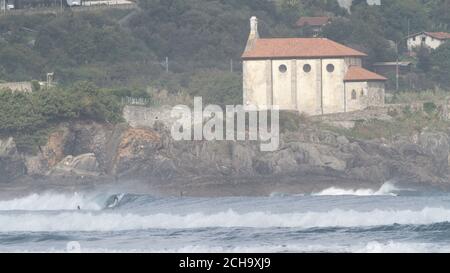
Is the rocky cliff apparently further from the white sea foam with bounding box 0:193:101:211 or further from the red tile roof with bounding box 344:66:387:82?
the red tile roof with bounding box 344:66:387:82

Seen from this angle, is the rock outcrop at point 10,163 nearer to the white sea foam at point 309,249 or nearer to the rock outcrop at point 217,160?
the rock outcrop at point 217,160

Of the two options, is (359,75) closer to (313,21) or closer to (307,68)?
(307,68)

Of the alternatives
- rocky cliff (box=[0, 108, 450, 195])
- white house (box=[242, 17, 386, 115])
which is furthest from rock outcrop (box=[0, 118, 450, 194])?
white house (box=[242, 17, 386, 115])

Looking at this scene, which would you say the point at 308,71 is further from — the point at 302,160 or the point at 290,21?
the point at 290,21

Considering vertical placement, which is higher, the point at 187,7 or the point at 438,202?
the point at 187,7

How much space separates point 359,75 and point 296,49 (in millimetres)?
3472

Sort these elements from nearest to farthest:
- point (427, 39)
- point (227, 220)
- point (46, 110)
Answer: point (227, 220) → point (46, 110) → point (427, 39)

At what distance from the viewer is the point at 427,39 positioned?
103 meters

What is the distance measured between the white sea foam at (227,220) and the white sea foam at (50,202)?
7.80 metres

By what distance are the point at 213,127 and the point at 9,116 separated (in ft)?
30.2

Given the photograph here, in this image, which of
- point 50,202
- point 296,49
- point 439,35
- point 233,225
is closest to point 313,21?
point 439,35

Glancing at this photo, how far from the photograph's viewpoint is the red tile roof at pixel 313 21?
10590 centimetres
